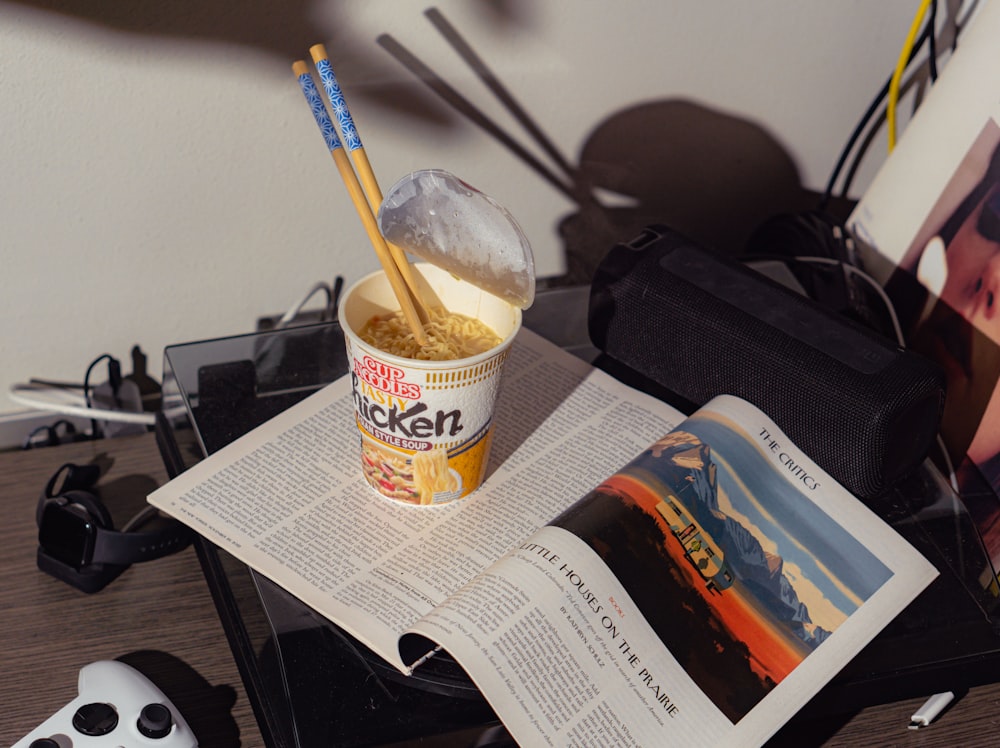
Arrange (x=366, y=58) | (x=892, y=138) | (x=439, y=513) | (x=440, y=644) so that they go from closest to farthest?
(x=440, y=644), (x=439, y=513), (x=366, y=58), (x=892, y=138)

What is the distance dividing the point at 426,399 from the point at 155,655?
25 cm

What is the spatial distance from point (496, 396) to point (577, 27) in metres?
0.36

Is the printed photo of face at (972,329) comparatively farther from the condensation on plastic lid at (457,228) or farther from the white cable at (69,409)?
the white cable at (69,409)

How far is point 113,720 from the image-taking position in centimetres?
51

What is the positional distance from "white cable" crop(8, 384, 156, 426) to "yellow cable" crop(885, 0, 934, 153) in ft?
2.24

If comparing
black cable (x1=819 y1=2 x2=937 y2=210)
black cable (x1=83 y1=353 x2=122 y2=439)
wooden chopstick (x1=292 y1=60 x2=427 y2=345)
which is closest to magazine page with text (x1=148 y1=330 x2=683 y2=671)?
wooden chopstick (x1=292 y1=60 x2=427 y2=345)

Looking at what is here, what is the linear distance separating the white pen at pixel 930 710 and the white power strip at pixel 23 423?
0.66 meters

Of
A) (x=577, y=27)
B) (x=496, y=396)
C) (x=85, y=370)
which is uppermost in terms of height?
(x=577, y=27)

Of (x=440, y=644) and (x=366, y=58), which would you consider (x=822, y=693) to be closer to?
(x=440, y=644)

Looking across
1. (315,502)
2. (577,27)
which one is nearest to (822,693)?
(315,502)

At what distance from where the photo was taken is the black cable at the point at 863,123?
836 millimetres

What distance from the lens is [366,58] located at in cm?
73

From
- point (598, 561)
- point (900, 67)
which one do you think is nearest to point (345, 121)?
point (598, 561)

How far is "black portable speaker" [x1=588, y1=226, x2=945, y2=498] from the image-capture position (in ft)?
1.91
